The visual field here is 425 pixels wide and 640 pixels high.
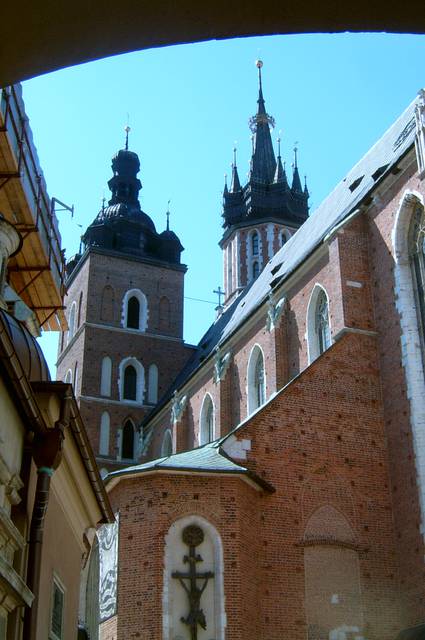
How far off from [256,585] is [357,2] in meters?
15.4

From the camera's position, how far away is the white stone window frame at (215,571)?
15836 mm

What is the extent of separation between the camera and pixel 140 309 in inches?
1502

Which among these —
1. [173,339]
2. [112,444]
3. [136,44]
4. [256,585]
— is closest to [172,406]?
[112,444]

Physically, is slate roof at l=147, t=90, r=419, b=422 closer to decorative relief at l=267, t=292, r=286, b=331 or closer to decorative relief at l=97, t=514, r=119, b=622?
decorative relief at l=267, t=292, r=286, b=331

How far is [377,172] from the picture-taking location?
2180 centimetres

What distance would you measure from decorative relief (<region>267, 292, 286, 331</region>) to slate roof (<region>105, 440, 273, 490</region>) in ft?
23.0

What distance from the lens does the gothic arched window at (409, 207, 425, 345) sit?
18.7 metres

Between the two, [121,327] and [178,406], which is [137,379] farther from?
[178,406]

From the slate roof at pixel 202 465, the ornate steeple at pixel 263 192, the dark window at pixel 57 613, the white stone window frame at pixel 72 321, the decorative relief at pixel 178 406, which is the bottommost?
the dark window at pixel 57 613

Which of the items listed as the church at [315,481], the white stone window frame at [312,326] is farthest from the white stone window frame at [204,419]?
the white stone window frame at [312,326]

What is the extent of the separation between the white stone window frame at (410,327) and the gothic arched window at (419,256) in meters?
0.08

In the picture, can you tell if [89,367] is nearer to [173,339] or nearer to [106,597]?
[173,339]

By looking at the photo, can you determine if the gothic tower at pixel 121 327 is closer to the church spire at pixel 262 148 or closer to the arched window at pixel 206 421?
the arched window at pixel 206 421

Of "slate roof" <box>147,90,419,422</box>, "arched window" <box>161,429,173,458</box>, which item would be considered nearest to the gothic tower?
"slate roof" <box>147,90,419,422</box>
